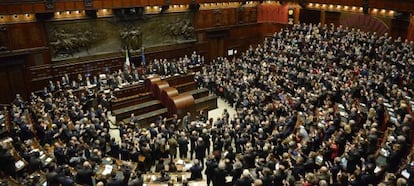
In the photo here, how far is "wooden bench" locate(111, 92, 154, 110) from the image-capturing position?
54.6 feet

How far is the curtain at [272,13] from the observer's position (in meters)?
24.2

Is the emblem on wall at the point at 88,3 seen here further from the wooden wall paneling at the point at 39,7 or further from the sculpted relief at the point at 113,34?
the wooden wall paneling at the point at 39,7

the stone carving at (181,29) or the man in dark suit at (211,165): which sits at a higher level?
the stone carving at (181,29)

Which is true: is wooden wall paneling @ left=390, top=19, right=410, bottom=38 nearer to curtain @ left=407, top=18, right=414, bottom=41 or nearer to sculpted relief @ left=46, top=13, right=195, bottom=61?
curtain @ left=407, top=18, right=414, bottom=41

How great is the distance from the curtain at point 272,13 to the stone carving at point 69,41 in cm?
1155


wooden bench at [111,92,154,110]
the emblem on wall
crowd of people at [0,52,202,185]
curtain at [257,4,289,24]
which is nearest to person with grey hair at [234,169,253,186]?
crowd of people at [0,52,202,185]

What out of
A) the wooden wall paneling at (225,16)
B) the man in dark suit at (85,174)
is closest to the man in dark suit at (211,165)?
the man in dark suit at (85,174)

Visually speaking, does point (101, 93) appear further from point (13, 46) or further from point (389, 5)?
point (389, 5)

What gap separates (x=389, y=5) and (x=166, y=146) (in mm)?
14439

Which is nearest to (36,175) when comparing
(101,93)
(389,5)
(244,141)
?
(244,141)

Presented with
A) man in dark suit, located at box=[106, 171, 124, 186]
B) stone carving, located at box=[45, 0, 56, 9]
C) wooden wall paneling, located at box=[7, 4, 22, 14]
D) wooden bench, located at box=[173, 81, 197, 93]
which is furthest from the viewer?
wooden bench, located at box=[173, 81, 197, 93]

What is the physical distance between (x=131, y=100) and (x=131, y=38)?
441 cm

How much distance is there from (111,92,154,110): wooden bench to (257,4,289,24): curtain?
36.1 feet

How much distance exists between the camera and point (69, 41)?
17984 mm
